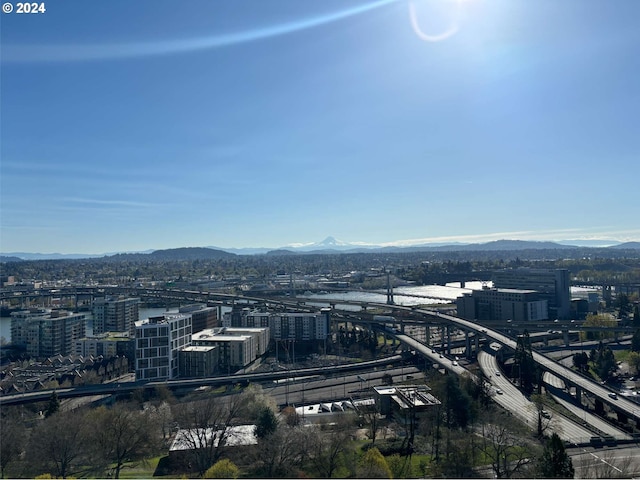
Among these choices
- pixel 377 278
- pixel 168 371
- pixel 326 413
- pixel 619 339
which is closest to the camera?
pixel 326 413

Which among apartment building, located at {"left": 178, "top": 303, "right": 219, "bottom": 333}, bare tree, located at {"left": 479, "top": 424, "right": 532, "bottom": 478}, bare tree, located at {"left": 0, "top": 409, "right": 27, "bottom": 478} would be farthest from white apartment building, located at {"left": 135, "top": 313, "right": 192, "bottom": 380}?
bare tree, located at {"left": 479, "top": 424, "right": 532, "bottom": 478}

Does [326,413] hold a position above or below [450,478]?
below

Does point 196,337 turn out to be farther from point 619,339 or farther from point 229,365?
point 619,339

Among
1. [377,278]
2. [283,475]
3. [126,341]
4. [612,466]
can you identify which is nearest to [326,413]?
[283,475]

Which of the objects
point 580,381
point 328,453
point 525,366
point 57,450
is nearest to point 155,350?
point 57,450

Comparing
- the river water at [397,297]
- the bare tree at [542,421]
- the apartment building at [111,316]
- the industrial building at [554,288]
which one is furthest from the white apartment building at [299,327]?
the industrial building at [554,288]

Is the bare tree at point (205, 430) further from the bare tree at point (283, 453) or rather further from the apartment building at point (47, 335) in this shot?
the apartment building at point (47, 335)

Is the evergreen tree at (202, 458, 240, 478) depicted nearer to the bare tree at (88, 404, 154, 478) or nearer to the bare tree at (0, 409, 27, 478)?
the bare tree at (88, 404, 154, 478)

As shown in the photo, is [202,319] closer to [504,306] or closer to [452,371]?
[452,371]
